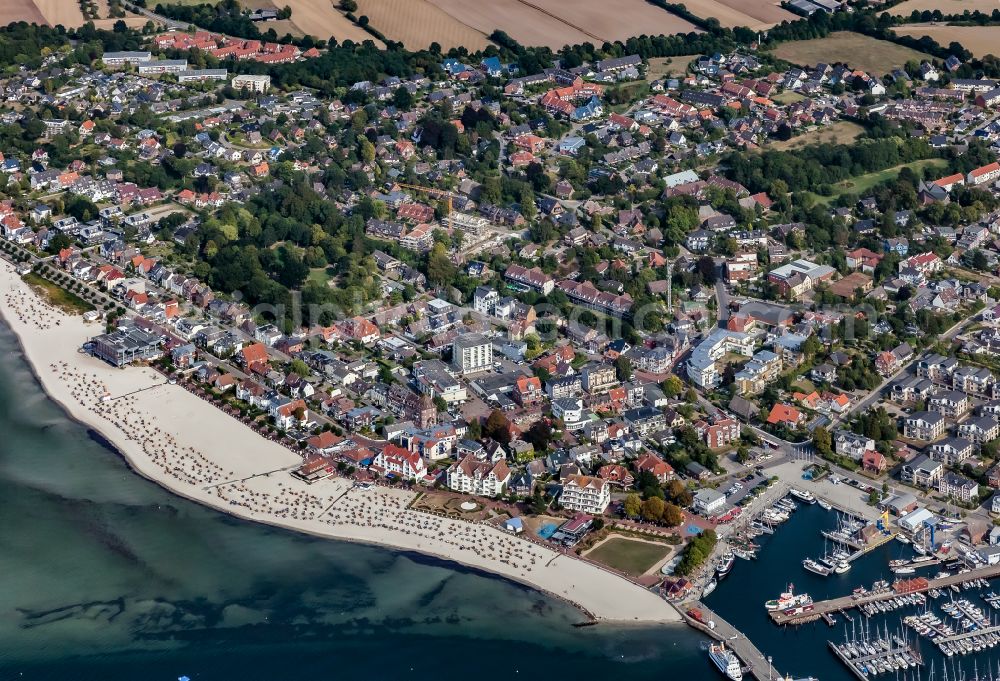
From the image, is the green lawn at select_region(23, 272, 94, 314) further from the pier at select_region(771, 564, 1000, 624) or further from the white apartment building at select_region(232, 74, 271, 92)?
the pier at select_region(771, 564, 1000, 624)

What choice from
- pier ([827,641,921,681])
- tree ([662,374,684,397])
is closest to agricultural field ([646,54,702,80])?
tree ([662,374,684,397])

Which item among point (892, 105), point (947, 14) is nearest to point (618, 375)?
point (892, 105)

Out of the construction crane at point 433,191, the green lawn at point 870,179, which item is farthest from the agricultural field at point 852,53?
the construction crane at point 433,191

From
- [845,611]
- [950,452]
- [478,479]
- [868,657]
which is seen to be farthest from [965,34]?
[868,657]

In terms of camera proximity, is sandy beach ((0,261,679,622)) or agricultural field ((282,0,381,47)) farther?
agricultural field ((282,0,381,47))

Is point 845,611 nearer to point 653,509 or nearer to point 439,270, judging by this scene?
point 653,509

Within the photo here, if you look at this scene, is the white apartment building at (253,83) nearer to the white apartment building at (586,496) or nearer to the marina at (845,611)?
the white apartment building at (586,496)
